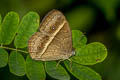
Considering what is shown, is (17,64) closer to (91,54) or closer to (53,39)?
(53,39)

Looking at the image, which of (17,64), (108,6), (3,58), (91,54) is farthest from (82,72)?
(108,6)

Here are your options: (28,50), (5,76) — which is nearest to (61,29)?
(28,50)

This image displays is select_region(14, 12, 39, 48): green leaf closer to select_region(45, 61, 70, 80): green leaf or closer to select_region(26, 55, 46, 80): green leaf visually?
select_region(26, 55, 46, 80): green leaf

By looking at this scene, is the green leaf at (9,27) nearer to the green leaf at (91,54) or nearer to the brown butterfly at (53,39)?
the brown butterfly at (53,39)

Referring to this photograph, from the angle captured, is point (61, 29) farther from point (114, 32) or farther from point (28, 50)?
point (114, 32)

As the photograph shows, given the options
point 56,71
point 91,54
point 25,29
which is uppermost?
point 25,29
